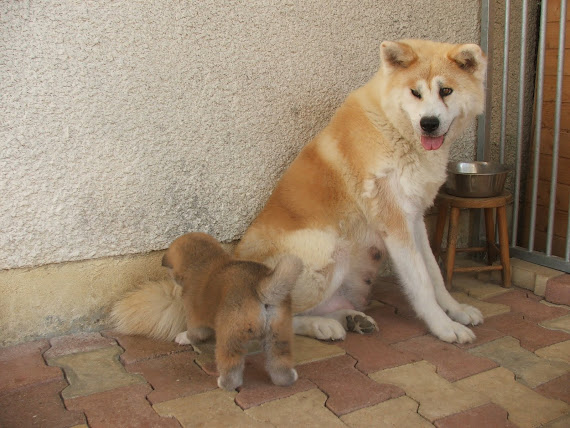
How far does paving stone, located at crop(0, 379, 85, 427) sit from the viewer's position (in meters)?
2.11

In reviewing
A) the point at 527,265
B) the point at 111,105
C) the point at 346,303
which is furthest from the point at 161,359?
the point at 527,265

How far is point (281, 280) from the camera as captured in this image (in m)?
2.10

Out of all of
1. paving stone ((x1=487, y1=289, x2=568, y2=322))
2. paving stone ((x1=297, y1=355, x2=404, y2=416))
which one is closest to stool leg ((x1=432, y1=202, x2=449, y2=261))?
paving stone ((x1=487, y1=289, x2=568, y2=322))

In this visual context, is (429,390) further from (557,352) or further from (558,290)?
(558,290)

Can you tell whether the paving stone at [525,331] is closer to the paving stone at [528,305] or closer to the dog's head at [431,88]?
the paving stone at [528,305]

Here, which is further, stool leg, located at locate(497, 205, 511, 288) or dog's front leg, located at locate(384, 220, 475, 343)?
stool leg, located at locate(497, 205, 511, 288)

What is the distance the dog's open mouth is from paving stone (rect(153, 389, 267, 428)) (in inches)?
58.5

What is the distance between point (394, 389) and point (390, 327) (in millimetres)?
701

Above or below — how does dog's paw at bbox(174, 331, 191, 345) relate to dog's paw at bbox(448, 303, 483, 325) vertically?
above

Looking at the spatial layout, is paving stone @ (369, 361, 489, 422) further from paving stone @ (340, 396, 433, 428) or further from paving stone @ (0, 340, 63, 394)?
paving stone @ (0, 340, 63, 394)

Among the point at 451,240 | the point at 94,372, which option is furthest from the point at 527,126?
the point at 94,372

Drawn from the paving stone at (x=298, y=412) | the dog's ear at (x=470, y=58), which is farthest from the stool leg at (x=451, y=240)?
the paving stone at (x=298, y=412)

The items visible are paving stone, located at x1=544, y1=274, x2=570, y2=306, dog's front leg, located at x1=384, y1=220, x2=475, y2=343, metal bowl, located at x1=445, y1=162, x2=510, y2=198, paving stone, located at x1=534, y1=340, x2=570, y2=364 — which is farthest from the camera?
metal bowl, located at x1=445, y1=162, x2=510, y2=198

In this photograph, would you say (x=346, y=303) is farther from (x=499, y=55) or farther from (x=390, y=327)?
(x=499, y=55)
